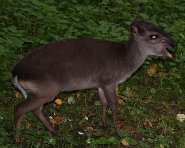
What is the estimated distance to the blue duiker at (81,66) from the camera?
6379 mm

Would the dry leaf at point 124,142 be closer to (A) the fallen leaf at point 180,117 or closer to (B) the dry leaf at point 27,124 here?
(A) the fallen leaf at point 180,117

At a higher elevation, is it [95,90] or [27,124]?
[27,124]

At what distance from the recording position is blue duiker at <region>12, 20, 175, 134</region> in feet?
20.9

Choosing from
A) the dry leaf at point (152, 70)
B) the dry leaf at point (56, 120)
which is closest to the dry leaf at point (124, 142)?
the dry leaf at point (56, 120)

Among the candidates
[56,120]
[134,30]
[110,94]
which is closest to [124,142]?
[110,94]

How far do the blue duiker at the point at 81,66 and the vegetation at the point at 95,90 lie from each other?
11.7 inches

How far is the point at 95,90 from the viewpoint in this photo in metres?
8.11

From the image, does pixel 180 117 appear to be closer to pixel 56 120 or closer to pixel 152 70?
pixel 152 70

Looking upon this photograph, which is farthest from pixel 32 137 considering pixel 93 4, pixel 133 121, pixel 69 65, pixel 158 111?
pixel 93 4

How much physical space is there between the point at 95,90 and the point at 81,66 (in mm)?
1545

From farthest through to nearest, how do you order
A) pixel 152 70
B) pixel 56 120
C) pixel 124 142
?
pixel 152 70
pixel 56 120
pixel 124 142

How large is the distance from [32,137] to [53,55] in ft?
3.18

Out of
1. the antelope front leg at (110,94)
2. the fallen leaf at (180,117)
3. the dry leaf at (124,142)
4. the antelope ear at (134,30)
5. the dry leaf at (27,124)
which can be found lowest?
the dry leaf at (27,124)

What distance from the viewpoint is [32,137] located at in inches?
249
